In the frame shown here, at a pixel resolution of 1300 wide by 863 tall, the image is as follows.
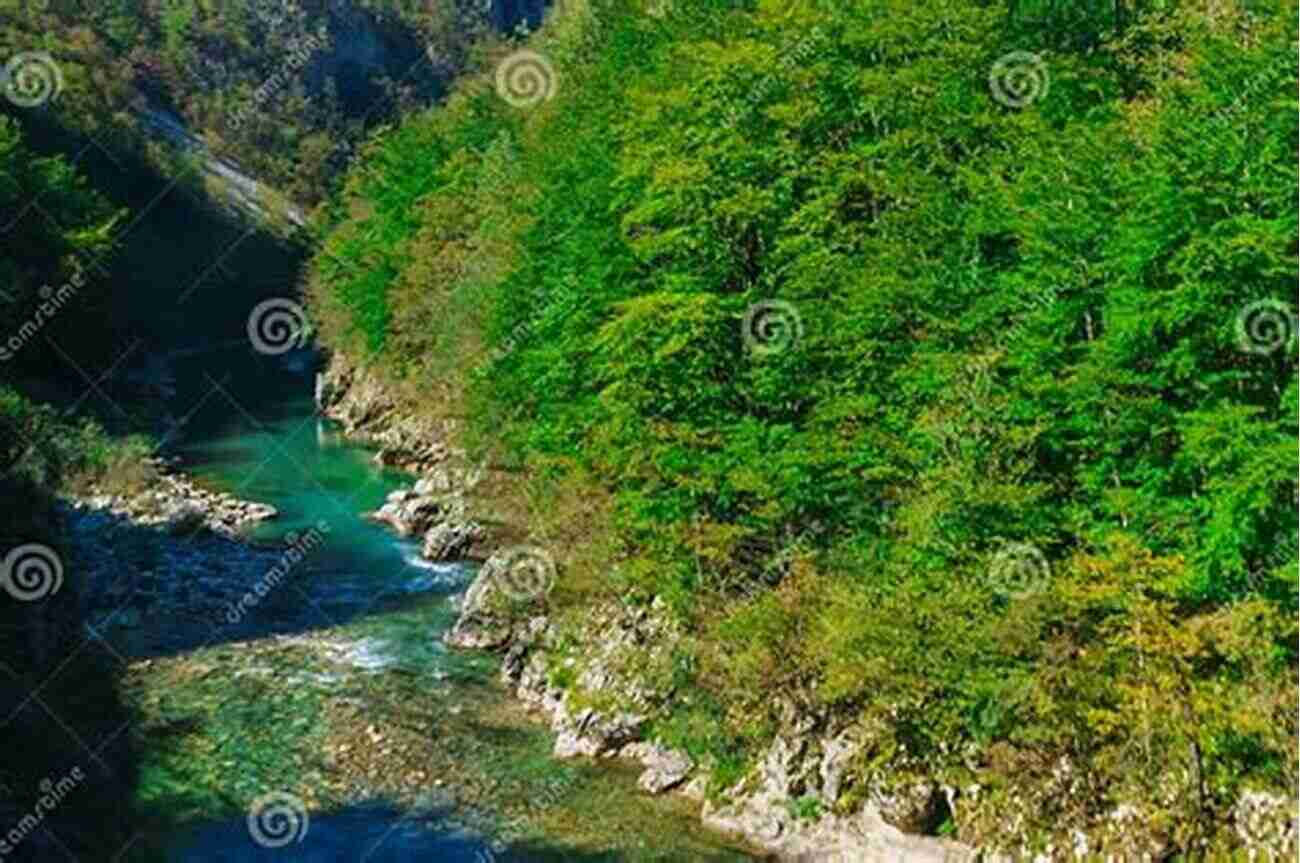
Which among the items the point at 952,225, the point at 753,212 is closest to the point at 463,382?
the point at 753,212

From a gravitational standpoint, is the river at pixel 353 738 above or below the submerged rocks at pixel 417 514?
below

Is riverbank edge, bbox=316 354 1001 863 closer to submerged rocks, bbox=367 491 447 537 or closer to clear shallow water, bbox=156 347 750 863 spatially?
clear shallow water, bbox=156 347 750 863

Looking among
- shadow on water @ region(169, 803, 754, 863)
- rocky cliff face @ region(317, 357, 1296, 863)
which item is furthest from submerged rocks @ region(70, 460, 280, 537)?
shadow on water @ region(169, 803, 754, 863)

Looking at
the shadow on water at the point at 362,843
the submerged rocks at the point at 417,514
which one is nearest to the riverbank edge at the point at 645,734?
the shadow on water at the point at 362,843

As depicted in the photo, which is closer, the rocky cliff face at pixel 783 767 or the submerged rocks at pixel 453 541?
the rocky cliff face at pixel 783 767

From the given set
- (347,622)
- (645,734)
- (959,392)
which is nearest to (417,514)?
(347,622)

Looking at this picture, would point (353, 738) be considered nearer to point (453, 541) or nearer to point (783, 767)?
point (783, 767)

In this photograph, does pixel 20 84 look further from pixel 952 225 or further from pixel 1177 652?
pixel 1177 652

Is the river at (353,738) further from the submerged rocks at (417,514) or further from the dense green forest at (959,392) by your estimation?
the dense green forest at (959,392)
